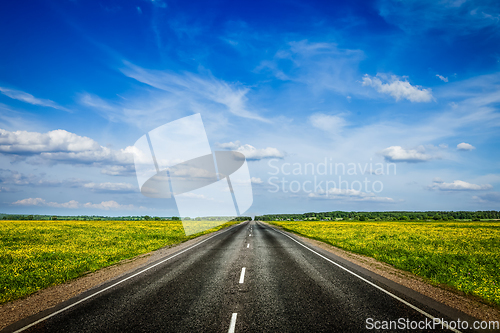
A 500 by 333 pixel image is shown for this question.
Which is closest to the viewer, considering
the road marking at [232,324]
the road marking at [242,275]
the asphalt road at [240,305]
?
the road marking at [232,324]

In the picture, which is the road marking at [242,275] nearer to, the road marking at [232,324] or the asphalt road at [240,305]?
the asphalt road at [240,305]

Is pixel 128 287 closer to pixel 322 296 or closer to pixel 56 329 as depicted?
pixel 56 329

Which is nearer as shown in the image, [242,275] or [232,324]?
[232,324]

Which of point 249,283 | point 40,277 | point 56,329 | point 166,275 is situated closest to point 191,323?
point 56,329

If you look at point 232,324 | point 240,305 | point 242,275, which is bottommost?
point 242,275

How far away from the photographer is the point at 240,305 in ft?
20.1

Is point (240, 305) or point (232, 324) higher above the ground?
point (232, 324)

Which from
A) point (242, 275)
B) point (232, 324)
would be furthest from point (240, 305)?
point (242, 275)

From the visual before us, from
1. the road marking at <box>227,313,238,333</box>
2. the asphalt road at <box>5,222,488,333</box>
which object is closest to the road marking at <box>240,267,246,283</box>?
the asphalt road at <box>5,222,488,333</box>

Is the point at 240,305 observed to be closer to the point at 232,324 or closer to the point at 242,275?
the point at 232,324

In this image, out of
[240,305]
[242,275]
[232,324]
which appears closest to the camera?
[232,324]

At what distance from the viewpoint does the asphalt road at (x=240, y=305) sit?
5086 millimetres

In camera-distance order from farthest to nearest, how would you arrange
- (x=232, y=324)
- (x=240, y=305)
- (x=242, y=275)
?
(x=242, y=275) → (x=240, y=305) → (x=232, y=324)

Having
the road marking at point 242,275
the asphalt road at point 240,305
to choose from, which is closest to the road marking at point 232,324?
the asphalt road at point 240,305
